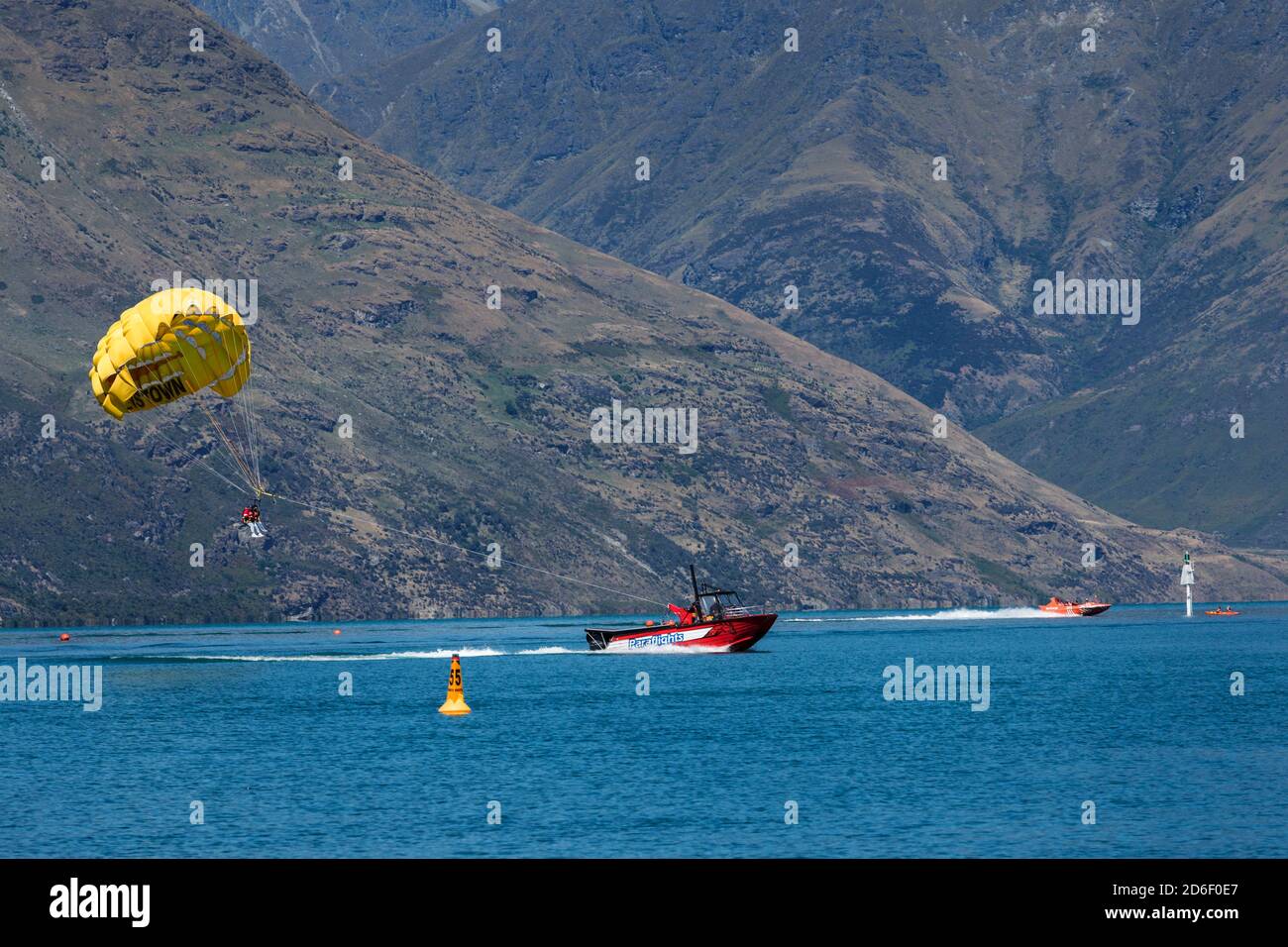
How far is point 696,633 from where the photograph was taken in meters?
169

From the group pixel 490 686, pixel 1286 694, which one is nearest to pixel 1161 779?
pixel 1286 694

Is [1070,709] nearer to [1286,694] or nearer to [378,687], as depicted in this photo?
[1286,694]

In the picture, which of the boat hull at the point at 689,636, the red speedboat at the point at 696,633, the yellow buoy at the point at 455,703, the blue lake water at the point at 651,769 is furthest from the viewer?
the boat hull at the point at 689,636

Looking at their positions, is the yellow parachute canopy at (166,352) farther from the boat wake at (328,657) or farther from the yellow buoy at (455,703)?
the boat wake at (328,657)

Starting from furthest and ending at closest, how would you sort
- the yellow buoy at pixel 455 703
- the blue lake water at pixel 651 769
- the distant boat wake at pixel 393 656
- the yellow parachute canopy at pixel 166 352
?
the distant boat wake at pixel 393 656 < the yellow buoy at pixel 455 703 < the yellow parachute canopy at pixel 166 352 < the blue lake water at pixel 651 769

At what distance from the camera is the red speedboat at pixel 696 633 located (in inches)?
6654

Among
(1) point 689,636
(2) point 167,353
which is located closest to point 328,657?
(1) point 689,636

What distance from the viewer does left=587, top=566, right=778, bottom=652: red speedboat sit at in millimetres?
169000

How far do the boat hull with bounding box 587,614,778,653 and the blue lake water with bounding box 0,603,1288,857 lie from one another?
776 inches

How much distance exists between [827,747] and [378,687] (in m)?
56.6

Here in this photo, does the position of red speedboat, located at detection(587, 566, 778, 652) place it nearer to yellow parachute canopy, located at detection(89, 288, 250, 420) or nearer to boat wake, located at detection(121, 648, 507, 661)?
boat wake, located at detection(121, 648, 507, 661)

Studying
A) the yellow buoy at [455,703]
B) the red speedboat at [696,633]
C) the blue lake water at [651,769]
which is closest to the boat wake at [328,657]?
the red speedboat at [696,633]
